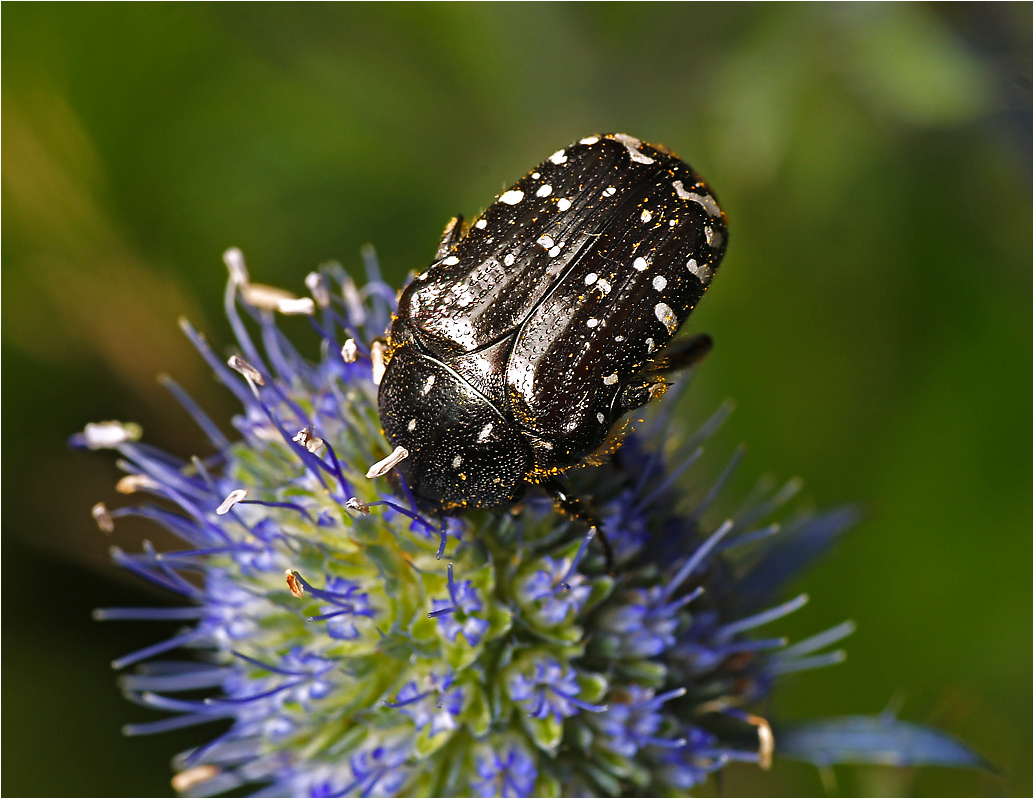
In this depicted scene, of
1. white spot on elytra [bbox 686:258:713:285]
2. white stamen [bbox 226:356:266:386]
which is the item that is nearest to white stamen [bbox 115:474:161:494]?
white stamen [bbox 226:356:266:386]

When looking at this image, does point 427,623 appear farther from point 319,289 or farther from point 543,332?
point 319,289

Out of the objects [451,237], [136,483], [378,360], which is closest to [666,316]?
[451,237]

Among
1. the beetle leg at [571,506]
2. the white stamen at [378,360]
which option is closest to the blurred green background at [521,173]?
the white stamen at [378,360]

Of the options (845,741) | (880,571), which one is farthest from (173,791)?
(880,571)

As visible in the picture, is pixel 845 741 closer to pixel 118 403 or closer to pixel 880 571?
pixel 880 571

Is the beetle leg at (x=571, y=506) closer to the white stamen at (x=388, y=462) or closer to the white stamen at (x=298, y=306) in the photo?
the white stamen at (x=388, y=462)

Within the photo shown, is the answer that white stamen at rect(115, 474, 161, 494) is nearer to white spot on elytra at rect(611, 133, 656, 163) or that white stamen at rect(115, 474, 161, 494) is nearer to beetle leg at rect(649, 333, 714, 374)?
beetle leg at rect(649, 333, 714, 374)

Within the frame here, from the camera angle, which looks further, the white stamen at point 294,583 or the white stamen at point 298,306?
the white stamen at point 298,306
